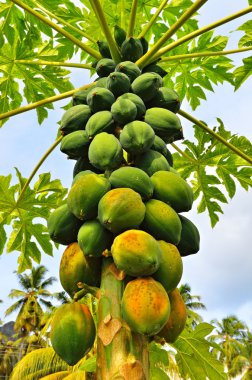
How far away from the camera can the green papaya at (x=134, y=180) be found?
1.81 m

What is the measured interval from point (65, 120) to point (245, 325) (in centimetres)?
3731

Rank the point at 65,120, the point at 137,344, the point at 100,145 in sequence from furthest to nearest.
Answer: the point at 65,120 < the point at 100,145 < the point at 137,344

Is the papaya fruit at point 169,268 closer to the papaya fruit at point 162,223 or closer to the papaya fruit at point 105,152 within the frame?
the papaya fruit at point 162,223

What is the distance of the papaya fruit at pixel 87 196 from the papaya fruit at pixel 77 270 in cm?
15

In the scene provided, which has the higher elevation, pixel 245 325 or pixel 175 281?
pixel 175 281

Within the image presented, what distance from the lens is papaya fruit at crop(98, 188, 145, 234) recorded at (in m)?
1.66

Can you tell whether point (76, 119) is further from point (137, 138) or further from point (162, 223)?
point (162, 223)

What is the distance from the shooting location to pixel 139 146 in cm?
198

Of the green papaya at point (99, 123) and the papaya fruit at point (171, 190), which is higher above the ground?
the green papaya at point (99, 123)

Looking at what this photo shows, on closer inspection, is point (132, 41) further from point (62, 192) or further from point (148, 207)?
point (62, 192)

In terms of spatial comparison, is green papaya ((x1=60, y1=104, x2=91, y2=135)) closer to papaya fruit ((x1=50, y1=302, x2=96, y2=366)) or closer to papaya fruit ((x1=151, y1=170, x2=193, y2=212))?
papaya fruit ((x1=151, y1=170, x2=193, y2=212))

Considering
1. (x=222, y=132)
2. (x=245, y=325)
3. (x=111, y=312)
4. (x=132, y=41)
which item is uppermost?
(x=132, y=41)

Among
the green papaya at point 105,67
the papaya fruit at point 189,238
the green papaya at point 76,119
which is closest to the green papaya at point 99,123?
the green papaya at point 76,119

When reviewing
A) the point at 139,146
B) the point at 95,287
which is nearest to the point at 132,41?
the point at 139,146
